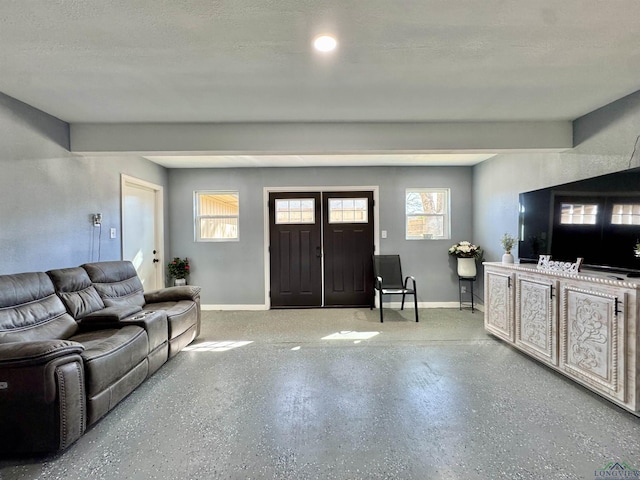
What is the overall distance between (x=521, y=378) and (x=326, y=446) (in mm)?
1833

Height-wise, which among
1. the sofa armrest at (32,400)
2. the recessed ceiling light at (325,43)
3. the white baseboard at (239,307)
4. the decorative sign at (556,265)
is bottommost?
the white baseboard at (239,307)

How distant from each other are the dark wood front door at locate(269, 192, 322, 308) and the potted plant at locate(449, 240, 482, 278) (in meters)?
2.19

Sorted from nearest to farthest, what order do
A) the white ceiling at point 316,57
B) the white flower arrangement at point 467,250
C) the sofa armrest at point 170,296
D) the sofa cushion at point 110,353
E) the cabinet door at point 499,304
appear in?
the white ceiling at point 316,57, the sofa cushion at point 110,353, the cabinet door at point 499,304, the sofa armrest at point 170,296, the white flower arrangement at point 467,250

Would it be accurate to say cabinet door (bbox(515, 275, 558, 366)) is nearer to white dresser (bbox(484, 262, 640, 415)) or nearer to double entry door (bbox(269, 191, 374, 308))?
white dresser (bbox(484, 262, 640, 415))

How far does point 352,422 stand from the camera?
6.34 feet

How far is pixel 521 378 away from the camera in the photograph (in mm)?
2510

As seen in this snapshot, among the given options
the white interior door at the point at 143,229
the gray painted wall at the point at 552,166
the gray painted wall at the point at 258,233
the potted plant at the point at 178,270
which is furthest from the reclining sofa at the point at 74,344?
the gray painted wall at the point at 552,166

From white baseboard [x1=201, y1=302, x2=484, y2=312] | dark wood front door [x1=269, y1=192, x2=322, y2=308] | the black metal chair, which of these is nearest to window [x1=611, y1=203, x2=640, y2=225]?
the black metal chair

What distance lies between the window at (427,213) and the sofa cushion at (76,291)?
167 inches

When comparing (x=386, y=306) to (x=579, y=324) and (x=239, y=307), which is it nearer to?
(x=239, y=307)

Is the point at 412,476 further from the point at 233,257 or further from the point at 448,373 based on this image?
the point at 233,257

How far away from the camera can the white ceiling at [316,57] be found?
1499 millimetres

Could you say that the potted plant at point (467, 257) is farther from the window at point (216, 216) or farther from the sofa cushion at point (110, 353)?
the sofa cushion at point (110, 353)

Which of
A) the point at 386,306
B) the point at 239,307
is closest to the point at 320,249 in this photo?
the point at 386,306
